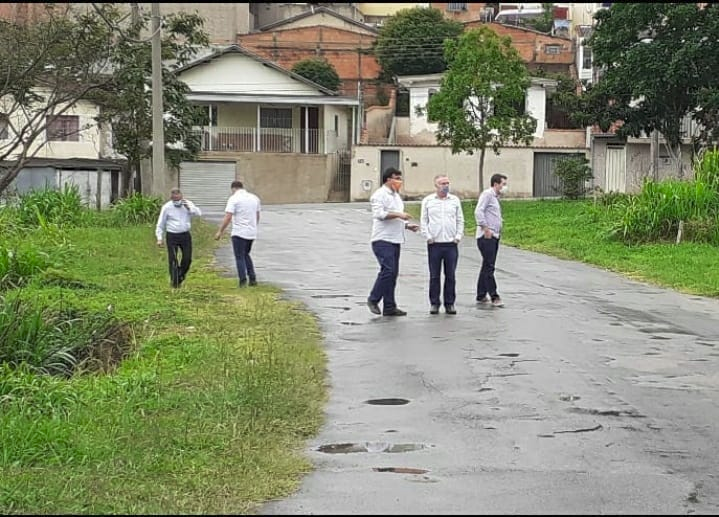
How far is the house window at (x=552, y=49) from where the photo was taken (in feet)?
211

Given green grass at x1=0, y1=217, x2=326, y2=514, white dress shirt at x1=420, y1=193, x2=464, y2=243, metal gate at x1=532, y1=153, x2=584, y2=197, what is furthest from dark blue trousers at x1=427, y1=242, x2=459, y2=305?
metal gate at x1=532, y1=153, x2=584, y2=197

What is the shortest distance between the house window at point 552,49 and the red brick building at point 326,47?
400 inches

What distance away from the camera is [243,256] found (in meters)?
16.7

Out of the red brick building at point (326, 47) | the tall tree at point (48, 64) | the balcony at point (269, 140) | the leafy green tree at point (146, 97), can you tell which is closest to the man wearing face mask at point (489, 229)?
the tall tree at point (48, 64)

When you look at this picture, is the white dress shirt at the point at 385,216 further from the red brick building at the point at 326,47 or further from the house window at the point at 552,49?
the house window at the point at 552,49

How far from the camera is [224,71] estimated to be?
178 feet

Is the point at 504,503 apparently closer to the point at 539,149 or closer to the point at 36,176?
the point at 36,176

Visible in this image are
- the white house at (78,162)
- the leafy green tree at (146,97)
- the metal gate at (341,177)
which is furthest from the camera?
the metal gate at (341,177)

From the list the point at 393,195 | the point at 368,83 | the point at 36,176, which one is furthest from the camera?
the point at 368,83

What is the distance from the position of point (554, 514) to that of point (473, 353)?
5.21m

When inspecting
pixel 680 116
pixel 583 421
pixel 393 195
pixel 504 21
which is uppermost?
pixel 504 21

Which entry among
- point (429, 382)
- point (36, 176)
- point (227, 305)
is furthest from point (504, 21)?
point (429, 382)

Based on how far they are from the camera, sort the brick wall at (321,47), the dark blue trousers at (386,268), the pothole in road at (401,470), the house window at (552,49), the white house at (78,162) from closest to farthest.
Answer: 1. the pothole in road at (401,470)
2. the dark blue trousers at (386,268)
3. the white house at (78,162)
4. the house window at (552,49)
5. the brick wall at (321,47)

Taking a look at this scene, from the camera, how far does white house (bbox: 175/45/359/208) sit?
52219 mm
